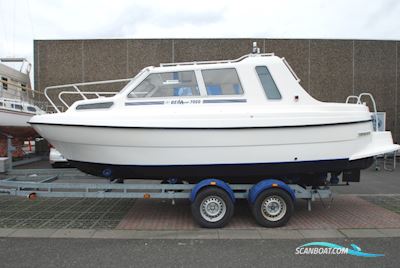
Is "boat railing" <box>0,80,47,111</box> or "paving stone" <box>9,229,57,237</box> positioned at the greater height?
"boat railing" <box>0,80,47,111</box>

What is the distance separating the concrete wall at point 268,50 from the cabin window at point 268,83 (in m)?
9.89

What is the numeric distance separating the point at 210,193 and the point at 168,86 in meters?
1.90

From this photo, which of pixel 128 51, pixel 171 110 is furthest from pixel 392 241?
pixel 128 51

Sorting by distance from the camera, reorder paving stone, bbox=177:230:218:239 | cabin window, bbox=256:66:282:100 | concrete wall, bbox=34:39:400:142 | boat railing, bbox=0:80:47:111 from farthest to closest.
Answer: concrete wall, bbox=34:39:400:142 < boat railing, bbox=0:80:47:111 < cabin window, bbox=256:66:282:100 < paving stone, bbox=177:230:218:239

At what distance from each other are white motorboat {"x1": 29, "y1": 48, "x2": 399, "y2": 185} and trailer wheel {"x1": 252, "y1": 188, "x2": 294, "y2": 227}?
0.38 m

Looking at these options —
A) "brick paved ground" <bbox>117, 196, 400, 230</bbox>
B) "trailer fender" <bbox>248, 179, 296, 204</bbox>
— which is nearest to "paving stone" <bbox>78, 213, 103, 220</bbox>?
"brick paved ground" <bbox>117, 196, 400, 230</bbox>

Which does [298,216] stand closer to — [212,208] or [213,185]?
[212,208]

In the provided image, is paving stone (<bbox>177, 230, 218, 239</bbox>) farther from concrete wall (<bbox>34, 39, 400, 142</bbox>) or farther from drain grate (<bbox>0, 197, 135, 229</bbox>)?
concrete wall (<bbox>34, 39, 400, 142</bbox>)

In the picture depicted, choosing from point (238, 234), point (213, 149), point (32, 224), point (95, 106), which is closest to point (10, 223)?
point (32, 224)

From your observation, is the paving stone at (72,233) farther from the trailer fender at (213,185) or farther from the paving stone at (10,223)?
the trailer fender at (213,185)

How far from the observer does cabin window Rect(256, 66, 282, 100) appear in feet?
18.6

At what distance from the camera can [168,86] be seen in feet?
19.0

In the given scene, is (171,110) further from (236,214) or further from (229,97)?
(236,214)

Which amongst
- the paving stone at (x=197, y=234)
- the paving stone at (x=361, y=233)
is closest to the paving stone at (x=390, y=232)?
the paving stone at (x=361, y=233)
